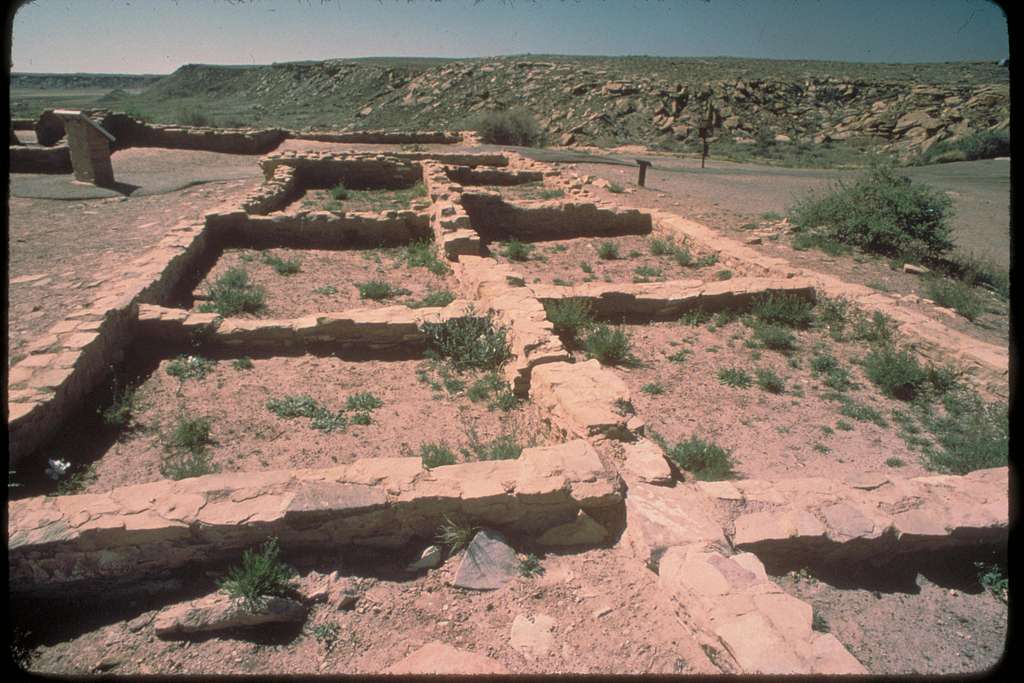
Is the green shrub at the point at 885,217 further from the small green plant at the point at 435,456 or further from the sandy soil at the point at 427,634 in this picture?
the sandy soil at the point at 427,634

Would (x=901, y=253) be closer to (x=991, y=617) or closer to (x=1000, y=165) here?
(x=991, y=617)

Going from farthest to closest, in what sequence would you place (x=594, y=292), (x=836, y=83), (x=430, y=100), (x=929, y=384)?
(x=430, y=100), (x=836, y=83), (x=594, y=292), (x=929, y=384)

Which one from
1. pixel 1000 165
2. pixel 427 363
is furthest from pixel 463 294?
pixel 1000 165

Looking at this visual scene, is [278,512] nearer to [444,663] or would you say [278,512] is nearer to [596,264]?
[444,663]

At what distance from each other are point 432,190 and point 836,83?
39.0 metres

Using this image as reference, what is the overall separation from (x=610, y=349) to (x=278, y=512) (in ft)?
13.7

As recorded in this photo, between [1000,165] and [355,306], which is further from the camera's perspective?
[1000,165]

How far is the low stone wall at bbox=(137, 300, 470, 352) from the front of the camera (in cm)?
655

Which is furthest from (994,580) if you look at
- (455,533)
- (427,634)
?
(427,634)

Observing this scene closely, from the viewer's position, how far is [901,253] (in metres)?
10.2

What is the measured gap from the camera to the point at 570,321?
7.25 metres

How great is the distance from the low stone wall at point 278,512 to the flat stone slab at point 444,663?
89cm

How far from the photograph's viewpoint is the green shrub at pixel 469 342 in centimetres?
648

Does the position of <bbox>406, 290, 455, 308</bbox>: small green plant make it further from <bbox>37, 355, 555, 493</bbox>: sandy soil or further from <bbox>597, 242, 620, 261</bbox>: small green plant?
<bbox>597, 242, 620, 261</bbox>: small green plant
